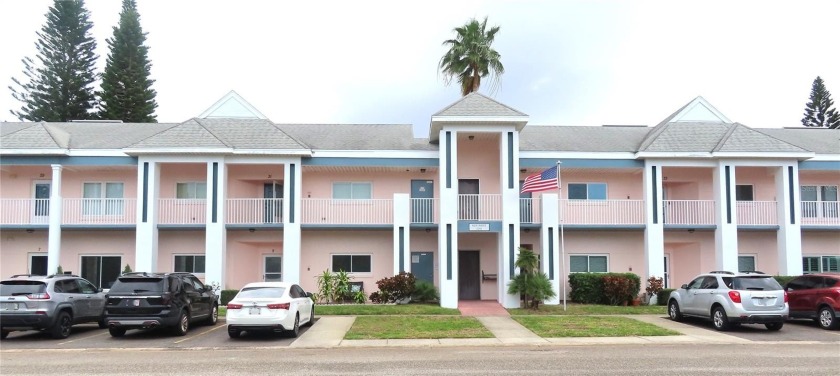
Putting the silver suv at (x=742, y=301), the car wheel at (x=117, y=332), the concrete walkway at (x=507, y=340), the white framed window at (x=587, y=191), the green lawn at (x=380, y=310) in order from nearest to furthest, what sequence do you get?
the concrete walkway at (x=507, y=340), the car wheel at (x=117, y=332), the silver suv at (x=742, y=301), the green lawn at (x=380, y=310), the white framed window at (x=587, y=191)

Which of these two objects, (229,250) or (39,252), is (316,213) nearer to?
(229,250)

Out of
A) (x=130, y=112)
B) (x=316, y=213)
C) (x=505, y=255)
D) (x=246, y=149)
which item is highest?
(x=130, y=112)

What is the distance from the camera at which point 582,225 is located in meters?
23.9

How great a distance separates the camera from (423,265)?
25156 mm

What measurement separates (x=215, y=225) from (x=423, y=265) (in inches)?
320

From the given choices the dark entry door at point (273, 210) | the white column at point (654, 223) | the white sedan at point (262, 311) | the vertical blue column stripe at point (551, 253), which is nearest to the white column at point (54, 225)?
the dark entry door at point (273, 210)

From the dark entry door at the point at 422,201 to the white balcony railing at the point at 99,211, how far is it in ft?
35.5

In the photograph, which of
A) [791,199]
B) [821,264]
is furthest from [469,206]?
[821,264]

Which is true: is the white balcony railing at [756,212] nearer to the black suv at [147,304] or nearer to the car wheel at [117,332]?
the black suv at [147,304]

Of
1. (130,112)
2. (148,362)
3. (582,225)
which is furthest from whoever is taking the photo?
(130,112)

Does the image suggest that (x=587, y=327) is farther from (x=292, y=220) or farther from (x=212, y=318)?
(x=292, y=220)

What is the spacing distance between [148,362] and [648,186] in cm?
1875

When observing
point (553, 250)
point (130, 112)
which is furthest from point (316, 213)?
point (130, 112)

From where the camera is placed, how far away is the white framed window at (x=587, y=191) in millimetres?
25828
